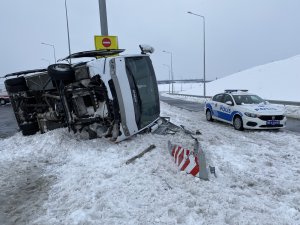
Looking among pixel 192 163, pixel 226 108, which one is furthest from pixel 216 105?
pixel 192 163

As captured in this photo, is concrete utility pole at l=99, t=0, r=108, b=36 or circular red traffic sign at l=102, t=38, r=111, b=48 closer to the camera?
circular red traffic sign at l=102, t=38, r=111, b=48

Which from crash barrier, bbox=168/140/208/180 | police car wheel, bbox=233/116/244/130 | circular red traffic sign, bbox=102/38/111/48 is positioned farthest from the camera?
circular red traffic sign, bbox=102/38/111/48

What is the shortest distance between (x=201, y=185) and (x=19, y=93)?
7.08 meters

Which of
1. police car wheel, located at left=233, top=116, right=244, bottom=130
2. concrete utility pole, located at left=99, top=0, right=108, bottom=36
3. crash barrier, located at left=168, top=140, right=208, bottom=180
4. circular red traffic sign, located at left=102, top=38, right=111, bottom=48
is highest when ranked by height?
concrete utility pole, located at left=99, top=0, right=108, bottom=36

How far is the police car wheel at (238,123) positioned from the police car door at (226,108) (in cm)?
41

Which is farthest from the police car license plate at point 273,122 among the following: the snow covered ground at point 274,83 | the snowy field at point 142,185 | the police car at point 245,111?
the snow covered ground at point 274,83

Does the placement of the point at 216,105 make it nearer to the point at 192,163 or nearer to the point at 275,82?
the point at 192,163

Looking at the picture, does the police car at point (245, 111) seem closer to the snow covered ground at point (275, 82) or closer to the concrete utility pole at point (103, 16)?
the concrete utility pole at point (103, 16)

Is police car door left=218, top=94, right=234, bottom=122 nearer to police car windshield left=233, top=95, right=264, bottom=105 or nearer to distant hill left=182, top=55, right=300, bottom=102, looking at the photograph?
police car windshield left=233, top=95, right=264, bottom=105

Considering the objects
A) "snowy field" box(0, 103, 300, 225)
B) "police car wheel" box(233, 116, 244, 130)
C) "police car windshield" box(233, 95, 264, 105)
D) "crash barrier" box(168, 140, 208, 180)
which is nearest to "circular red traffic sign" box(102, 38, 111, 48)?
"snowy field" box(0, 103, 300, 225)

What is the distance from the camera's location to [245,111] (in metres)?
11.6

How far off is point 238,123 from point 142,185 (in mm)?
7729

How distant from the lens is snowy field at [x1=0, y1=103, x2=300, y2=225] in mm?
4211

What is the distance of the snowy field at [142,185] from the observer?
421 cm
